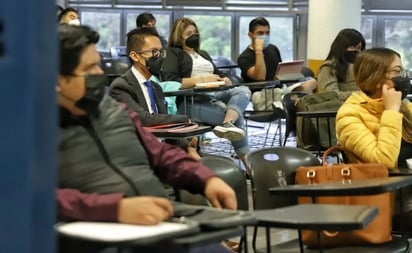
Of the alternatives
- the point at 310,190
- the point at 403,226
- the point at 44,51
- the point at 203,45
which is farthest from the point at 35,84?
the point at 203,45

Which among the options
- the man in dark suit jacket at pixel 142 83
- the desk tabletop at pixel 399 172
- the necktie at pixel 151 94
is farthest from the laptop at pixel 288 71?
the desk tabletop at pixel 399 172

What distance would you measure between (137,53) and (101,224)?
261 cm

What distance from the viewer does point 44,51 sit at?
1.18 meters

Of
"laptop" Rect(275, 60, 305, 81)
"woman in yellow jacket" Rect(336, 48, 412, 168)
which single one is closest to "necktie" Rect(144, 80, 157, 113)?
"woman in yellow jacket" Rect(336, 48, 412, 168)

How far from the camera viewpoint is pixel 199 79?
18.6 ft

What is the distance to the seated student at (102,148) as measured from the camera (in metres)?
2.01

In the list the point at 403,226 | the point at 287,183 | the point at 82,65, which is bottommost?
the point at 403,226

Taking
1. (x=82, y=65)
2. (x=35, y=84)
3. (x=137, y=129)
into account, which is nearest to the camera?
(x=35, y=84)

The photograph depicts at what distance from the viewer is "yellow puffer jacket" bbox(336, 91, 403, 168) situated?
3143mm

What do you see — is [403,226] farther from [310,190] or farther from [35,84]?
[35,84]

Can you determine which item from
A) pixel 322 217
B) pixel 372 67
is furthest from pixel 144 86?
pixel 322 217

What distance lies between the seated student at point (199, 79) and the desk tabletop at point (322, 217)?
11.2 feet

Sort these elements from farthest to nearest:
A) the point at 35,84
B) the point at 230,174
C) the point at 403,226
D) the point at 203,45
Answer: the point at 203,45
the point at 403,226
the point at 230,174
the point at 35,84

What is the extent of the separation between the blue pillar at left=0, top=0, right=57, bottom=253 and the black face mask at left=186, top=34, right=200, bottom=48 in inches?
190
